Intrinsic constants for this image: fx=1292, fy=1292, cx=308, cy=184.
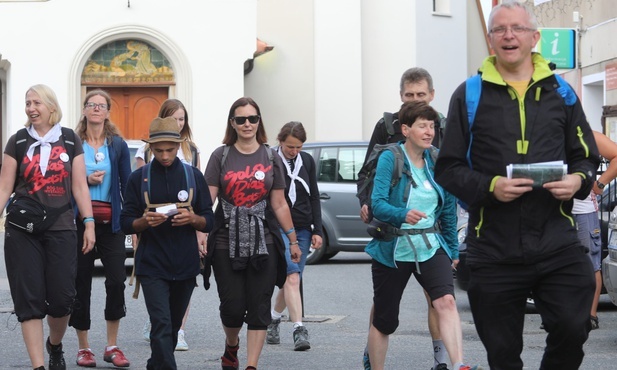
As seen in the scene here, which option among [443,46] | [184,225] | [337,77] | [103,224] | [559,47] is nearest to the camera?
[184,225]

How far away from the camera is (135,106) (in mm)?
28578

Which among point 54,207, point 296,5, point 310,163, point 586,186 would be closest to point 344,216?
point 310,163

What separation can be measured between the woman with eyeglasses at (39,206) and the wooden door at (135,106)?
793 inches

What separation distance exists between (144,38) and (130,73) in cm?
95

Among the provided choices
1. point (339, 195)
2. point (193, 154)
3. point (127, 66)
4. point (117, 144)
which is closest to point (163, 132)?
point (117, 144)

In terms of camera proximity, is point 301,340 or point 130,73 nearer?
point 301,340

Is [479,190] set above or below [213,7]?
below

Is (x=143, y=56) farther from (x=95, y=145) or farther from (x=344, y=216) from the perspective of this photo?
(x=95, y=145)

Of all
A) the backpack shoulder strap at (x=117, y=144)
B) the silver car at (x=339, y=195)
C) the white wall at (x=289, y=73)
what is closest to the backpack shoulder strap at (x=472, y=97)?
the backpack shoulder strap at (x=117, y=144)

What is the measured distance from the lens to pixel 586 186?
546 cm

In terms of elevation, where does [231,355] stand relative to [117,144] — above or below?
below

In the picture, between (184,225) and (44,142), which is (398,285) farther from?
(44,142)

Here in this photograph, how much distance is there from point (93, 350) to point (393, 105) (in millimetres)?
23068

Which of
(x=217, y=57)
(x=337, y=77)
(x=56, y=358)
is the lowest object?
(x=56, y=358)
